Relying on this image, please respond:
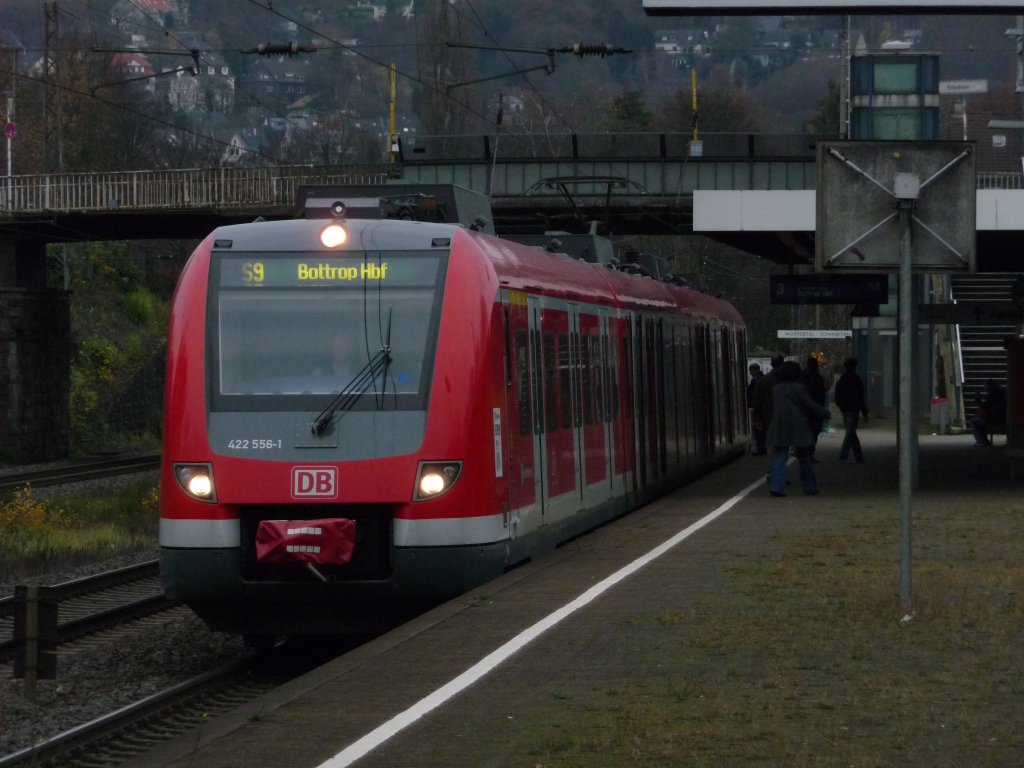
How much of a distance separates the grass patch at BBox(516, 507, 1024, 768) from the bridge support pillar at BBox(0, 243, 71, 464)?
93.0 feet

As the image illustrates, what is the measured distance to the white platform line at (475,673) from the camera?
757 cm

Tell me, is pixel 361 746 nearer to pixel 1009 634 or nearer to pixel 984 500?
pixel 1009 634

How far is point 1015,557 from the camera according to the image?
46.4 feet

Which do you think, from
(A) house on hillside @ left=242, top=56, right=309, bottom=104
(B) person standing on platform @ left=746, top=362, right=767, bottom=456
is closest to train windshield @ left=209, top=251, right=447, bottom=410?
(B) person standing on platform @ left=746, top=362, right=767, bottom=456

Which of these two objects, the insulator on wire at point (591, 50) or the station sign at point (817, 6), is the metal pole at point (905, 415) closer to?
the station sign at point (817, 6)

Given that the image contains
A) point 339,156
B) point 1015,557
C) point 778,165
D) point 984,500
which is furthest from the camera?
point 339,156

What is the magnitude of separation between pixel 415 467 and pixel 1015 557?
510 cm

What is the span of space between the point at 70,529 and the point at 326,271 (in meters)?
11.8

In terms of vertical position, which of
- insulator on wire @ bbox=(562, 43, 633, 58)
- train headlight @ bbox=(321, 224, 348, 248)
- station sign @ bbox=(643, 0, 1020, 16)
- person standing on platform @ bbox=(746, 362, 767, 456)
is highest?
insulator on wire @ bbox=(562, 43, 633, 58)

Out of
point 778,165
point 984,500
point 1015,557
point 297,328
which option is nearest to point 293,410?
point 297,328

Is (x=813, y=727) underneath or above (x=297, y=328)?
underneath

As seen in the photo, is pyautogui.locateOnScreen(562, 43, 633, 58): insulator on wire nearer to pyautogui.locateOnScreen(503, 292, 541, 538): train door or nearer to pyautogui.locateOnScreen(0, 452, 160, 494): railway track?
pyautogui.locateOnScreen(0, 452, 160, 494): railway track

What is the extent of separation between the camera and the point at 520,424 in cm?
1341

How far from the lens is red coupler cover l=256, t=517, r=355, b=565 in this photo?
11.4 metres
